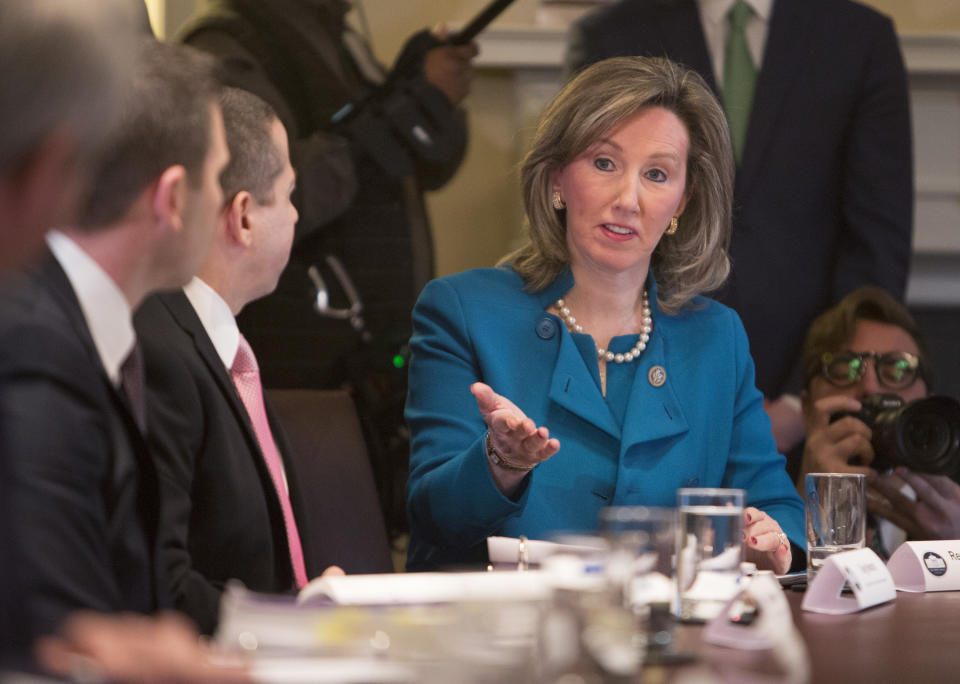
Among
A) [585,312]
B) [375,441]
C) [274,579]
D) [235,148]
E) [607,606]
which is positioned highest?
[235,148]

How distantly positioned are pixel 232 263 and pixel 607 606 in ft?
3.54

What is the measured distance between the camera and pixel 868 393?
2.33m

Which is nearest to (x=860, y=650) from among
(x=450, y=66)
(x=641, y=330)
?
(x=641, y=330)

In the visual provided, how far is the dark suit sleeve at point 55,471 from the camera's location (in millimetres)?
804

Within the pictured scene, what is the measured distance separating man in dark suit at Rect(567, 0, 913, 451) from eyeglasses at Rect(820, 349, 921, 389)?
19.4 inches

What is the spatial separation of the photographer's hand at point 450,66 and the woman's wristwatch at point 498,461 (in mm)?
1671

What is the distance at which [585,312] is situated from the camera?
1.96m

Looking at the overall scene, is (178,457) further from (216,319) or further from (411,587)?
(411,587)

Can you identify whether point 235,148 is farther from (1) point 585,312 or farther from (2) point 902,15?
(2) point 902,15

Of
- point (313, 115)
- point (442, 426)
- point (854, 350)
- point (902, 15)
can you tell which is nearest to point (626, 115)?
point (442, 426)

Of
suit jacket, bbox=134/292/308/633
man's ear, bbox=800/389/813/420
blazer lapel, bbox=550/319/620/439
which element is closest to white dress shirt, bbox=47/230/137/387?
suit jacket, bbox=134/292/308/633

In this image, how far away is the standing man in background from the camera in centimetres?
295

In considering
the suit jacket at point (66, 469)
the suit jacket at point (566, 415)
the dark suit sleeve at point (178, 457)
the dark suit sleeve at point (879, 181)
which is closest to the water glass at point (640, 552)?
the suit jacket at point (66, 469)

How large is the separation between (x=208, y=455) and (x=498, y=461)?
0.39m
